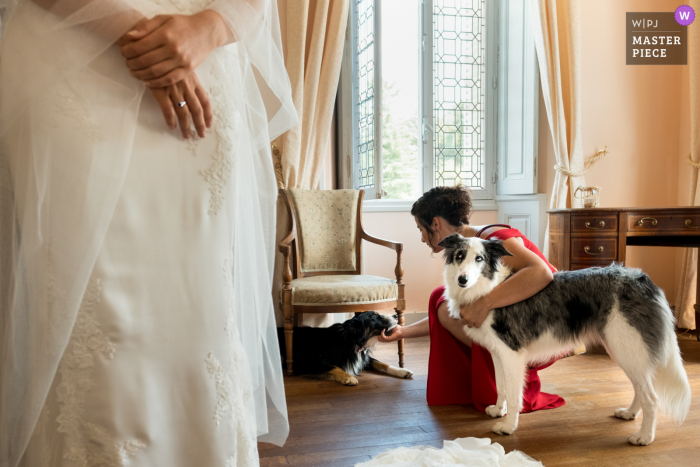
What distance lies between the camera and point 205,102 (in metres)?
0.93

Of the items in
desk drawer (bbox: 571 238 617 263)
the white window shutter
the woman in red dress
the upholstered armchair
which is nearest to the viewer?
the woman in red dress

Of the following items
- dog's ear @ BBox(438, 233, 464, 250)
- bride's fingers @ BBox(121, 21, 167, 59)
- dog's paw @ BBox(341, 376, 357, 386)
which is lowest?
dog's paw @ BBox(341, 376, 357, 386)

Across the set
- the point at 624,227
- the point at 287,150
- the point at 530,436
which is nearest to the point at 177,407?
the point at 530,436

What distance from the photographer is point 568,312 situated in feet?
6.82

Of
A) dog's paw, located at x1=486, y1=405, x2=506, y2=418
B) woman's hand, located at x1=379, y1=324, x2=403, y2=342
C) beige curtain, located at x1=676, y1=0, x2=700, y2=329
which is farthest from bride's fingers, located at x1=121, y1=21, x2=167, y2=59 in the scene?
beige curtain, located at x1=676, y1=0, x2=700, y2=329

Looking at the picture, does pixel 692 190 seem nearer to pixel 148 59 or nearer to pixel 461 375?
pixel 461 375

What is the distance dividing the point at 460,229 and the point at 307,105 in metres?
1.80

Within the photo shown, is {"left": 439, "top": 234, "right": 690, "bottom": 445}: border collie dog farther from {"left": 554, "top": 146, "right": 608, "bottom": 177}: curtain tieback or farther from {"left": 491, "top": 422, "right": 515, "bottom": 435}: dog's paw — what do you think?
{"left": 554, "top": 146, "right": 608, "bottom": 177}: curtain tieback

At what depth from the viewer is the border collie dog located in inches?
75.5

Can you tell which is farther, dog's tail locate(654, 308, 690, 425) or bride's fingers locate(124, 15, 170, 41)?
dog's tail locate(654, 308, 690, 425)

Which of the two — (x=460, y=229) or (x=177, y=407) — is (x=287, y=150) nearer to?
(x=460, y=229)

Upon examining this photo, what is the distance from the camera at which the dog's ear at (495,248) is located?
81.0 inches

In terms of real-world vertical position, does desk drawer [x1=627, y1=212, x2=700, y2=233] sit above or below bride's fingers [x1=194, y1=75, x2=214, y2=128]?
below

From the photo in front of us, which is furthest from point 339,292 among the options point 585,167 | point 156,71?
point 585,167
